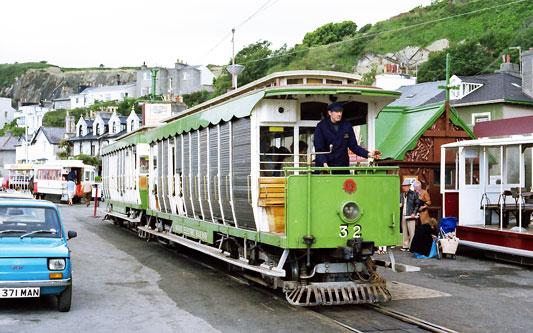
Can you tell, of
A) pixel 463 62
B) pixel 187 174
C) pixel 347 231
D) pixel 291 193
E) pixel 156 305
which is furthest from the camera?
pixel 463 62

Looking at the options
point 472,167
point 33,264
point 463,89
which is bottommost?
point 33,264

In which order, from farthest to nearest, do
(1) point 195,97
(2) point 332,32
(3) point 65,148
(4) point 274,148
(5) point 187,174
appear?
(2) point 332,32
(1) point 195,97
(3) point 65,148
(5) point 187,174
(4) point 274,148

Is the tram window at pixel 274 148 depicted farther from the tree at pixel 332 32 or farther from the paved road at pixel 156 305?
the tree at pixel 332 32

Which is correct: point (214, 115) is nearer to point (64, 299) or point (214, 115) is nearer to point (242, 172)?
point (242, 172)

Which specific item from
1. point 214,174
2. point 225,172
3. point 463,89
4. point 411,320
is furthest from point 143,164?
point 463,89

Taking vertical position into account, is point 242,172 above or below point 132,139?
below

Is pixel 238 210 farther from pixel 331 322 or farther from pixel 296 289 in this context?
pixel 331 322

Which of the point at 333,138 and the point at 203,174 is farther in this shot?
the point at 203,174

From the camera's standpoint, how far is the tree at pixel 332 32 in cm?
10606

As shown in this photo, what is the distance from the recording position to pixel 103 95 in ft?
388

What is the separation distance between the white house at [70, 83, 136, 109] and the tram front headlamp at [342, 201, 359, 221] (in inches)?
4300

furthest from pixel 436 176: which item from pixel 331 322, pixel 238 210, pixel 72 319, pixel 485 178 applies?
pixel 72 319

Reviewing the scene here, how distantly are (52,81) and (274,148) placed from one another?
180526 mm

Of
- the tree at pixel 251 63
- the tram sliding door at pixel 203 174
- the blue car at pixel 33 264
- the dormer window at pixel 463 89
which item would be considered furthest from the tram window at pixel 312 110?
the tree at pixel 251 63
